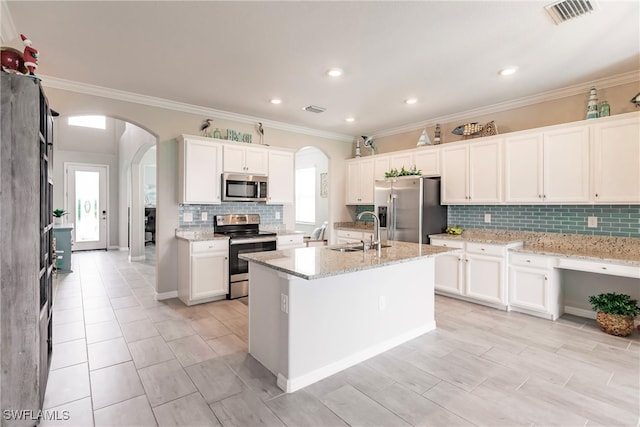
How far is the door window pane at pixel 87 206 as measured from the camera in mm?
8914

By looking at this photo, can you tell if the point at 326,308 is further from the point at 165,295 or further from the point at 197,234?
the point at 165,295

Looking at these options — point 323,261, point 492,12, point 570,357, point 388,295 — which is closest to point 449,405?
point 388,295

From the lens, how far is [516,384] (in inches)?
94.2

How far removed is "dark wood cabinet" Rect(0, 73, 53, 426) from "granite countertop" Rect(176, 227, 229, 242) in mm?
2252

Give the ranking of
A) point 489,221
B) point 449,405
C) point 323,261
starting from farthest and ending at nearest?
point 489,221 < point 323,261 < point 449,405

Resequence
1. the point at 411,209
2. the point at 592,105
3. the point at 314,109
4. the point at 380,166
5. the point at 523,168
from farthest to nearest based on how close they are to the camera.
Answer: the point at 380,166 → the point at 411,209 → the point at 314,109 → the point at 523,168 → the point at 592,105

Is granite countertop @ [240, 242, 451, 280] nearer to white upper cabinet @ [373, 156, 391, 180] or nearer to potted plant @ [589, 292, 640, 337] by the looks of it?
potted plant @ [589, 292, 640, 337]

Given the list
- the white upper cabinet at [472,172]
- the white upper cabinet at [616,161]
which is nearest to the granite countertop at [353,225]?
the white upper cabinet at [472,172]

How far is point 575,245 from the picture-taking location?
12.7 feet

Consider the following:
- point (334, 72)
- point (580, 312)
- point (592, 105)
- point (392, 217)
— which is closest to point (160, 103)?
point (334, 72)

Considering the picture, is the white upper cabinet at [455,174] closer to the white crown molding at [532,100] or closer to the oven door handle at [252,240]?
the white crown molding at [532,100]

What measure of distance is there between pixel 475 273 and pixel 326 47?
10.8 ft

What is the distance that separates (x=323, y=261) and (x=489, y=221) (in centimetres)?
326

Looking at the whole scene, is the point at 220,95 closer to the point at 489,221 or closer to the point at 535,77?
the point at 535,77
